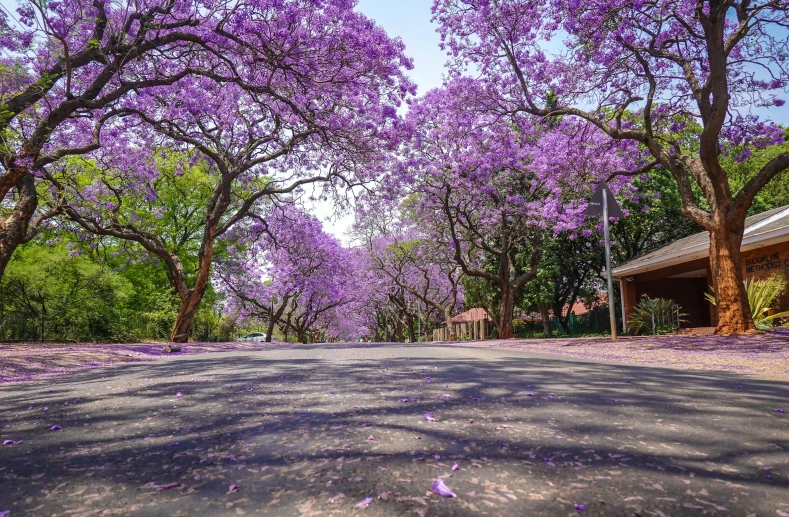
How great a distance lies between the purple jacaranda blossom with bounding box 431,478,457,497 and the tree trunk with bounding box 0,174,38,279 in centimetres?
992

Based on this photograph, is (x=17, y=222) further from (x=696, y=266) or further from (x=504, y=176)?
(x=696, y=266)

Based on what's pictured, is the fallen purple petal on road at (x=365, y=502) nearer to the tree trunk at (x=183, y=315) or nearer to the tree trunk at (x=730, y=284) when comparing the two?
the tree trunk at (x=730, y=284)

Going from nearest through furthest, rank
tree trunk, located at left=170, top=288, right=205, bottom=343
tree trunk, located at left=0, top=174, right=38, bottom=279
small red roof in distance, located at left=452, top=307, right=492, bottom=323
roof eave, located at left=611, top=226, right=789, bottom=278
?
tree trunk, located at left=0, top=174, right=38, bottom=279 < roof eave, located at left=611, top=226, right=789, bottom=278 < tree trunk, located at left=170, top=288, right=205, bottom=343 < small red roof in distance, located at left=452, top=307, right=492, bottom=323

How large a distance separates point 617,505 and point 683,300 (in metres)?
23.3

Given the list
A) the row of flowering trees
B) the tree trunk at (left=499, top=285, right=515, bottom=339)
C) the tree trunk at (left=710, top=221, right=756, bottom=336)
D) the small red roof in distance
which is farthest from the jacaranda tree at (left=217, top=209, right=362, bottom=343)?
the tree trunk at (left=710, top=221, right=756, bottom=336)

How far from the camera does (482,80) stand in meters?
14.5

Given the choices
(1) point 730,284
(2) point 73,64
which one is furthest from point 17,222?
(1) point 730,284

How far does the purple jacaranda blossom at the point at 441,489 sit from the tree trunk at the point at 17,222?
992 centimetres

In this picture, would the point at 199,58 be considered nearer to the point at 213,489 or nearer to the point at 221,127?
the point at 221,127

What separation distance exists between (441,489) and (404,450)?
612 millimetres

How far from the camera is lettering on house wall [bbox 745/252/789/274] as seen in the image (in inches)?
578

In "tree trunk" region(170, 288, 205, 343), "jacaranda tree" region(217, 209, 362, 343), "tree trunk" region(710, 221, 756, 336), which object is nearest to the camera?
"tree trunk" region(710, 221, 756, 336)

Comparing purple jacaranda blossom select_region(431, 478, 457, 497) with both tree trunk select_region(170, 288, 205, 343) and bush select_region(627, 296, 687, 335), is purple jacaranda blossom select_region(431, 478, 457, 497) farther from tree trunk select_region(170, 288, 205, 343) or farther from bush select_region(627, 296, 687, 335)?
bush select_region(627, 296, 687, 335)

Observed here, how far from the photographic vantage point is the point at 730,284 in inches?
406
